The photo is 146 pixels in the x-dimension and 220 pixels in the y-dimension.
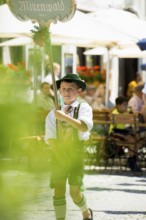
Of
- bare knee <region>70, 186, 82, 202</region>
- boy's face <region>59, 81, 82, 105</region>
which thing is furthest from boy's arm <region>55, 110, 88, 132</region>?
bare knee <region>70, 186, 82, 202</region>

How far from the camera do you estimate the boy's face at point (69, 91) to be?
671 centimetres

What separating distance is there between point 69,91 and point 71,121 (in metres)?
0.46

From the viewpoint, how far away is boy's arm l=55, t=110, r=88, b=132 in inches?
249

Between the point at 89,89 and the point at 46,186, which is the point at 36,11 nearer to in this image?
the point at 46,186

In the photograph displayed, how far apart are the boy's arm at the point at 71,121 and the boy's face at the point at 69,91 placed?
290 millimetres

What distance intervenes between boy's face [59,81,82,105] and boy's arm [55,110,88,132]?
0.95ft

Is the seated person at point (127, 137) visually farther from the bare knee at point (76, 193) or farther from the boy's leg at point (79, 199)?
the bare knee at point (76, 193)

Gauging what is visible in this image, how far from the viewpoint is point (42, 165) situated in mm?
2348

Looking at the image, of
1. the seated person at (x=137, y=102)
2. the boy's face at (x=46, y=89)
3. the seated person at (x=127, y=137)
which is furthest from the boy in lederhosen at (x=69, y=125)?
the seated person at (x=137, y=102)

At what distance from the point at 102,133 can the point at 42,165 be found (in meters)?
12.4

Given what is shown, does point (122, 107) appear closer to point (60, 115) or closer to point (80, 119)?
point (80, 119)

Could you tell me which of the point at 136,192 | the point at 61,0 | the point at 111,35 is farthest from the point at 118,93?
the point at 61,0

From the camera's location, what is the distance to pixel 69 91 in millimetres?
6777

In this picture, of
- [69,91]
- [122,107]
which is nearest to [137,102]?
[122,107]
